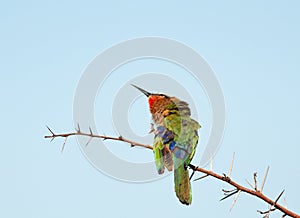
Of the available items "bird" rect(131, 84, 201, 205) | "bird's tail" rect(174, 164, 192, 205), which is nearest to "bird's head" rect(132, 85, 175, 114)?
"bird" rect(131, 84, 201, 205)

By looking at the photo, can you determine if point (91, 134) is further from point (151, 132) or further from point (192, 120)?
point (192, 120)

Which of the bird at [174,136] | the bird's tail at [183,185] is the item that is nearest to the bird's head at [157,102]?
the bird at [174,136]

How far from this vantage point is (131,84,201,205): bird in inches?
128

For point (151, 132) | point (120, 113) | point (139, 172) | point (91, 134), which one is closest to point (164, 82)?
point (151, 132)

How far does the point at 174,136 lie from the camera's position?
3729mm

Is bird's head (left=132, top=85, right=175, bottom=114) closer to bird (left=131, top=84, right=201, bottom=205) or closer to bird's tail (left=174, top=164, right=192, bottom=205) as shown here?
bird (left=131, top=84, right=201, bottom=205)

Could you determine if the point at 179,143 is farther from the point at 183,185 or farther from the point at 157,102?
the point at 183,185

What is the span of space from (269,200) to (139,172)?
1.21 metres

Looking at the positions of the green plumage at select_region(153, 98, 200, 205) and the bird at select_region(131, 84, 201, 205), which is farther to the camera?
the bird at select_region(131, 84, 201, 205)

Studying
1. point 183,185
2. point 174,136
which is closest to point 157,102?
point 174,136

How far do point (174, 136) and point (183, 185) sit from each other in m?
0.76

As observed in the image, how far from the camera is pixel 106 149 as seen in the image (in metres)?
2.94

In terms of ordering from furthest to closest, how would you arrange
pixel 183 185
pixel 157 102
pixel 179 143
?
pixel 157 102
pixel 179 143
pixel 183 185

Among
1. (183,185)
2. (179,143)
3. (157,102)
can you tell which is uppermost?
(157,102)
